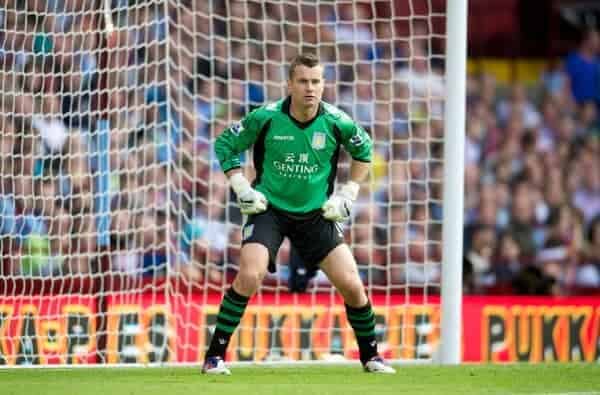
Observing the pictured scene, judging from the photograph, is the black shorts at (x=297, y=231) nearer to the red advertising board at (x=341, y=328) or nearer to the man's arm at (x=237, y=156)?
the man's arm at (x=237, y=156)

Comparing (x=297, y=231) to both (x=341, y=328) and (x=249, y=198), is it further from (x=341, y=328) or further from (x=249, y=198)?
(x=341, y=328)

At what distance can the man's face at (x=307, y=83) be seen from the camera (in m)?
10.3

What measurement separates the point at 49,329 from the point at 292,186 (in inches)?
147

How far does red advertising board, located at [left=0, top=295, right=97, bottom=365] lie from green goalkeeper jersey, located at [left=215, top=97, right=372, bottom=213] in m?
3.41

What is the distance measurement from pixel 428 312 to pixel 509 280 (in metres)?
2.20

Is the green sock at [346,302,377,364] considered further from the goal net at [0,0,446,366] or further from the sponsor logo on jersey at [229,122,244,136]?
the goal net at [0,0,446,366]

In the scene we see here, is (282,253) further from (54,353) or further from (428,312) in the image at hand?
(54,353)

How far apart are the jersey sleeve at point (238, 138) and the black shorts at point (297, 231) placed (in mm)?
378

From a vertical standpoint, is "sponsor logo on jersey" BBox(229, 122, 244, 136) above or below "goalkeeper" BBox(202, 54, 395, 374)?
above

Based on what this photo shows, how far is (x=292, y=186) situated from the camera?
34.3 ft

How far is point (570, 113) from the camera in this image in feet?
65.9

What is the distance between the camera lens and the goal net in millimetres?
13352

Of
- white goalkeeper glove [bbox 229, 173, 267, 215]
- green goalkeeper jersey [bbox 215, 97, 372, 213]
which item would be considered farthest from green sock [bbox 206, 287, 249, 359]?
green goalkeeper jersey [bbox 215, 97, 372, 213]

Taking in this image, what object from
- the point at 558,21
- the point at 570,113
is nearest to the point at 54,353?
the point at 570,113
